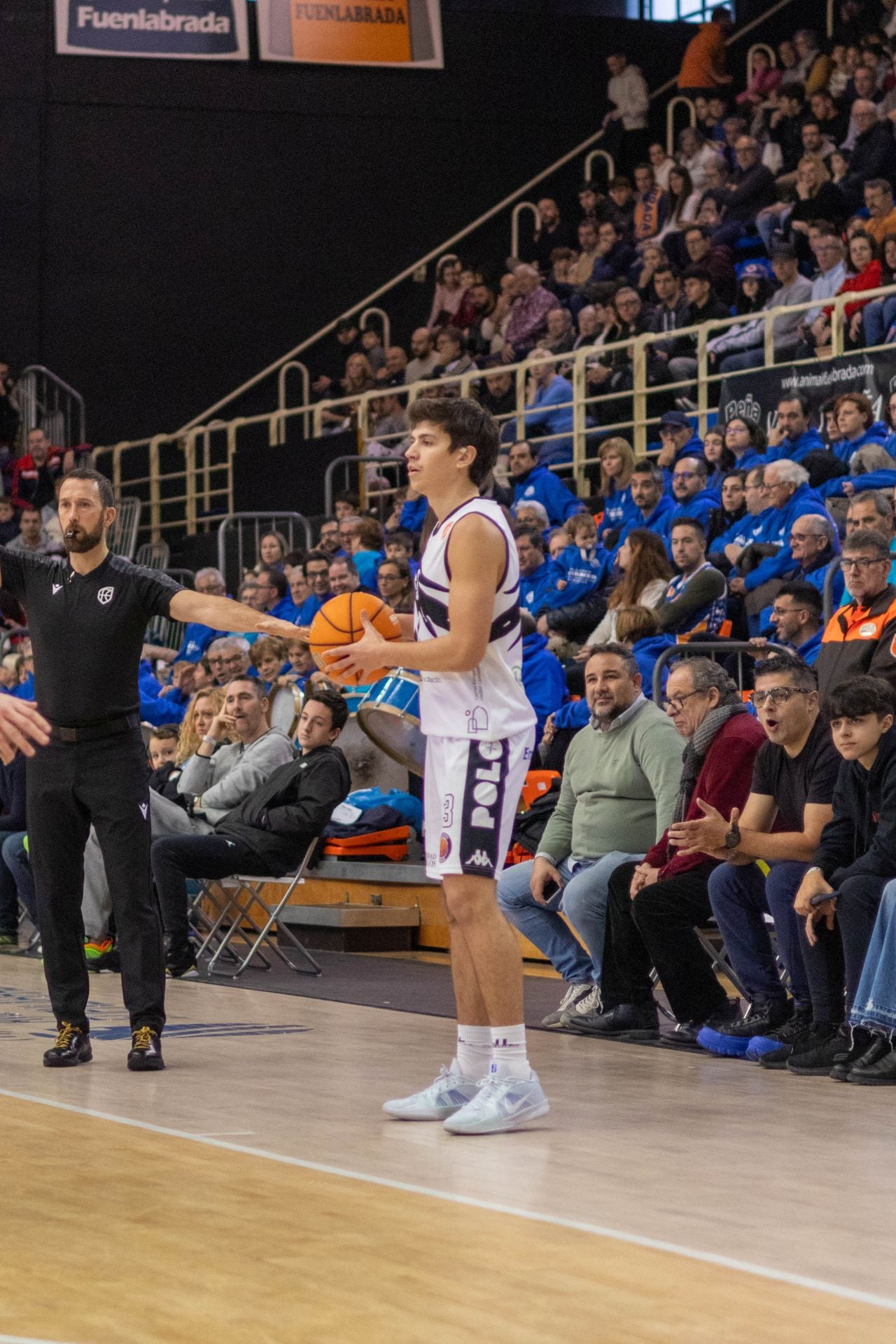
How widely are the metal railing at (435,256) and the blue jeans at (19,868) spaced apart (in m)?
9.11

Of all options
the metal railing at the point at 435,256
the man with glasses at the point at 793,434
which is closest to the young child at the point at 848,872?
the man with glasses at the point at 793,434

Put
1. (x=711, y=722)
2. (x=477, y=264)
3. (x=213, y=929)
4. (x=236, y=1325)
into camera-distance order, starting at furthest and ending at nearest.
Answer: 1. (x=477, y=264)
2. (x=213, y=929)
3. (x=711, y=722)
4. (x=236, y=1325)

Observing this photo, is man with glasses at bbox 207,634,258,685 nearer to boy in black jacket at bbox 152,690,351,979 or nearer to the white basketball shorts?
boy in black jacket at bbox 152,690,351,979

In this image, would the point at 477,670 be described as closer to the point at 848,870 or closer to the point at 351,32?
the point at 848,870

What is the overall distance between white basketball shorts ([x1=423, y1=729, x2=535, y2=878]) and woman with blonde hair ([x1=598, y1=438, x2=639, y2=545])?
674 centimetres

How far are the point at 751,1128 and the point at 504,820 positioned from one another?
1.02m

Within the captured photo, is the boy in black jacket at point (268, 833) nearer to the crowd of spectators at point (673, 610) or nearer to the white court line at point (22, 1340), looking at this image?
the crowd of spectators at point (673, 610)

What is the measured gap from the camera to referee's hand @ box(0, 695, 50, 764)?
4.61 m

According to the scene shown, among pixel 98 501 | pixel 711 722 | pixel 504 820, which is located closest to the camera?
pixel 504 820

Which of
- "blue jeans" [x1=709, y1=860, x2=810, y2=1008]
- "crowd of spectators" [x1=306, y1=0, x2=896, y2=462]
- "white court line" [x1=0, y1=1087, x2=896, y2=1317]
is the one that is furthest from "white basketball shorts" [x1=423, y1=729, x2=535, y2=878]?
"crowd of spectators" [x1=306, y1=0, x2=896, y2=462]

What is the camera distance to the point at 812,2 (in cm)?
1806

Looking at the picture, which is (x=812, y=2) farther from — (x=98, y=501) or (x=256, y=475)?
(x=98, y=501)

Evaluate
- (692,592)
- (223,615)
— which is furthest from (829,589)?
(223,615)

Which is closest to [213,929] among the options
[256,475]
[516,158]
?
[256,475]
